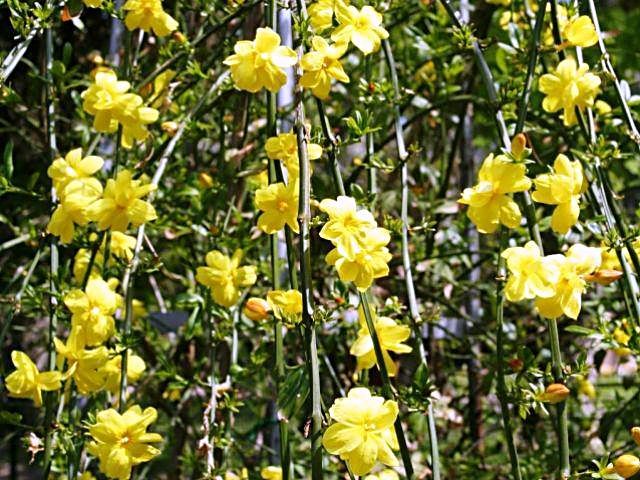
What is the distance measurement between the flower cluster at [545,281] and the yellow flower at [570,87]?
237mm

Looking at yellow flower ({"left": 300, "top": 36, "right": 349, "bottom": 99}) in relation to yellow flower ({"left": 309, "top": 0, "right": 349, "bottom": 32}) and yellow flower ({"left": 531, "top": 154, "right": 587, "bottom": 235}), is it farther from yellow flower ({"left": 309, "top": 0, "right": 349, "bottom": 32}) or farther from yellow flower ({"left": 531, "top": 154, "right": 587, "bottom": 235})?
yellow flower ({"left": 531, "top": 154, "right": 587, "bottom": 235})

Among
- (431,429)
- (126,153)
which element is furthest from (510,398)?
(126,153)

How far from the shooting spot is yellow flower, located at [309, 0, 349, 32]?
99 cm

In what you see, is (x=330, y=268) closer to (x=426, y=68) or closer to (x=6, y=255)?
(x=426, y=68)

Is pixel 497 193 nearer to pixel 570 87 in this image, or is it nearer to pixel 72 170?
pixel 570 87

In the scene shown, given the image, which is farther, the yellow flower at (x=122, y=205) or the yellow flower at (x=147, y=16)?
the yellow flower at (x=147, y=16)

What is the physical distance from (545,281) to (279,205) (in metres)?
0.28

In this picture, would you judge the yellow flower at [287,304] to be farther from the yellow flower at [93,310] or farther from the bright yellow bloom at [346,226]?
the yellow flower at [93,310]

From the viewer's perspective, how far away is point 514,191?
0.90 meters

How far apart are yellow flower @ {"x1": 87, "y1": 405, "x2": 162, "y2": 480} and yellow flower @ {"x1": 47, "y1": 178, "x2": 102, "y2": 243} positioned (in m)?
0.21

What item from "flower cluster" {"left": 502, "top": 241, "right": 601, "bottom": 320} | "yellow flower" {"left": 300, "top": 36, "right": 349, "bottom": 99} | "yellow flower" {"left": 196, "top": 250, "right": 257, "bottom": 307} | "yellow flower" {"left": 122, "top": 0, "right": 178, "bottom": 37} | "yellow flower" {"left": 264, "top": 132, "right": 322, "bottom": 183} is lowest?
"flower cluster" {"left": 502, "top": 241, "right": 601, "bottom": 320}

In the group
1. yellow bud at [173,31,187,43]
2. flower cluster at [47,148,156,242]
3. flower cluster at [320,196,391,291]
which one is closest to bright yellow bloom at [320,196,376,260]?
flower cluster at [320,196,391,291]

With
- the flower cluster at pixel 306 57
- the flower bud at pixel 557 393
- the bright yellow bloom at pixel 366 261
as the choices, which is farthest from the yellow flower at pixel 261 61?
the flower bud at pixel 557 393

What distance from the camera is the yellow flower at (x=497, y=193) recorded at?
90 centimetres
